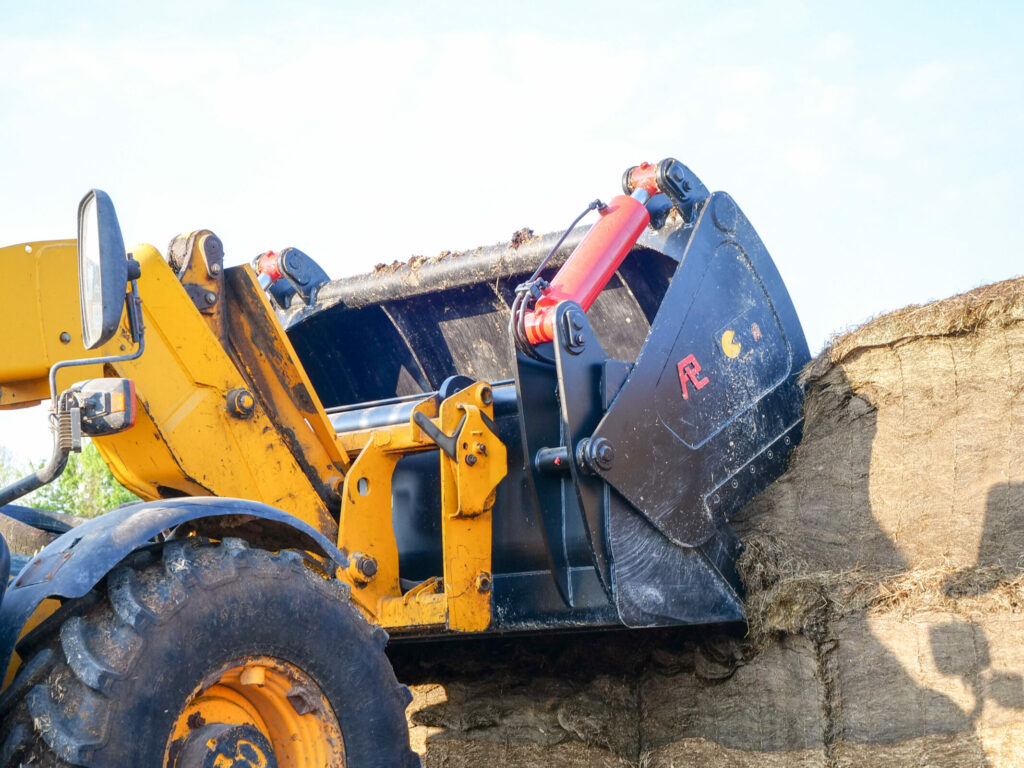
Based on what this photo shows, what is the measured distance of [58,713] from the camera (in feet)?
7.06

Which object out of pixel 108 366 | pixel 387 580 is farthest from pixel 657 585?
pixel 108 366

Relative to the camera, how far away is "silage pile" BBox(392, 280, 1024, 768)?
13.5ft

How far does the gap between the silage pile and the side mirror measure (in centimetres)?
289

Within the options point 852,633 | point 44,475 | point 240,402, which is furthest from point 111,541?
point 852,633

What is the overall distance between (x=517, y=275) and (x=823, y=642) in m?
2.09

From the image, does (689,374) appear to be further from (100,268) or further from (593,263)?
(100,268)

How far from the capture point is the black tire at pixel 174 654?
2.16 m

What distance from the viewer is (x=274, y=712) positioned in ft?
8.54

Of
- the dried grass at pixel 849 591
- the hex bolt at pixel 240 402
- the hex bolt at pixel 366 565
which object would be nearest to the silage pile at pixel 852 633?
the dried grass at pixel 849 591

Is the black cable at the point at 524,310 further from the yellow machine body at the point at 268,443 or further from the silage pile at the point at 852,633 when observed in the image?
the silage pile at the point at 852,633

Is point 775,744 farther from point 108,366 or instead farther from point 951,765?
point 108,366

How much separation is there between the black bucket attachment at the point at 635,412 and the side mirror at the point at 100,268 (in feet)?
6.16

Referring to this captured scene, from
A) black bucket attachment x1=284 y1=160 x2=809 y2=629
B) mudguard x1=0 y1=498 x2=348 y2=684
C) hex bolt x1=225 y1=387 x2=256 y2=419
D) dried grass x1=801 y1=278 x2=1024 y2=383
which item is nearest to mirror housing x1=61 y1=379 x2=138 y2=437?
mudguard x1=0 y1=498 x2=348 y2=684

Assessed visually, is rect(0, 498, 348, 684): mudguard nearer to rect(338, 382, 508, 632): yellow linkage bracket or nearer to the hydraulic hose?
the hydraulic hose
